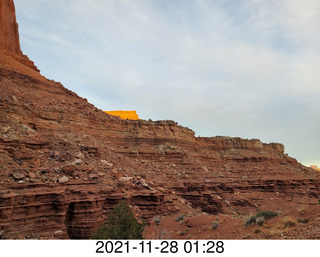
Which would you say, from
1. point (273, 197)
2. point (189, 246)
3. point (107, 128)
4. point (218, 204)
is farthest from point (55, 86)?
point (273, 197)

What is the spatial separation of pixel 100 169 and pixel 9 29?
91.1 feet

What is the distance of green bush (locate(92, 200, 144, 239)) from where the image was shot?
13.2 meters

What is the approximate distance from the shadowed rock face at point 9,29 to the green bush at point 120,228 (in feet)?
99.1

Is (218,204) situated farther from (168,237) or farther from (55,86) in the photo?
(55,86)

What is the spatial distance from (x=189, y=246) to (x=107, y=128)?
26.4 meters

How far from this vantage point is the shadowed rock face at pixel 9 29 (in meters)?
35.1

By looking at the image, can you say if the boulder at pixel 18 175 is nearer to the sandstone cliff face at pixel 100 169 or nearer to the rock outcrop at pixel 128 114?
the sandstone cliff face at pixel 100 169

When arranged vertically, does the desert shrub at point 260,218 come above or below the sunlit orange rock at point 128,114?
below

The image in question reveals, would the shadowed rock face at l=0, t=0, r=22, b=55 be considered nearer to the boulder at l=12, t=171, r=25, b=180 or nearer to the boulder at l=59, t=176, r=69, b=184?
the boulder at l=12, t=171, r=25, b=180

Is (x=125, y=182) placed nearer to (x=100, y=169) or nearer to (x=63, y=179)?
(x=100, y=169)

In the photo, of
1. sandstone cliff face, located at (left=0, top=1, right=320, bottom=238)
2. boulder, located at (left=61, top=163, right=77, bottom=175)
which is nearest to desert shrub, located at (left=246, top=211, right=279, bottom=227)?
sandstone cliff face, located at (left=0, top=1, right=320, bottom=238)

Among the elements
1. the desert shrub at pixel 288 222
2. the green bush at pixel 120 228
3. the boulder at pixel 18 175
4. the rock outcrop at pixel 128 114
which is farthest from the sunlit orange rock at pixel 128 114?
the desert shrub at pixel 288 222

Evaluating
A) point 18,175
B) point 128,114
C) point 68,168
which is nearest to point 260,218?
point 68,168

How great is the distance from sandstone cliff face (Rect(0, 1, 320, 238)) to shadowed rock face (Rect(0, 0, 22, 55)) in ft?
1.86
